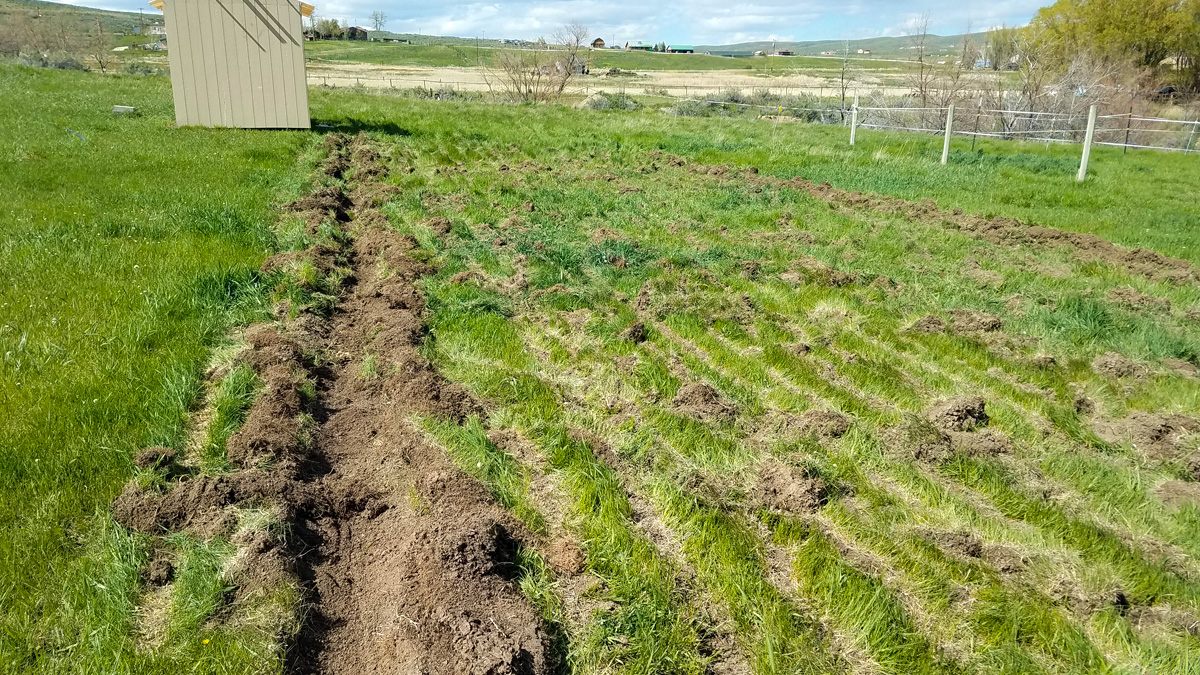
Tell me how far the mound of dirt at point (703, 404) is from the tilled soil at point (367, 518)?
151 cm

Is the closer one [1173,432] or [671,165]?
[1173,432]

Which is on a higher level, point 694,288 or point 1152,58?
point 1152,58

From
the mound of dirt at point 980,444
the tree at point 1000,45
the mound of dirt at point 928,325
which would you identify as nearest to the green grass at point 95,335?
the mound of dirt at point 980,444

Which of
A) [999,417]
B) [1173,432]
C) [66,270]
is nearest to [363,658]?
[999,417]

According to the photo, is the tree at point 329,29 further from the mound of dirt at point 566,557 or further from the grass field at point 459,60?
the mound of dirt at point 566,557

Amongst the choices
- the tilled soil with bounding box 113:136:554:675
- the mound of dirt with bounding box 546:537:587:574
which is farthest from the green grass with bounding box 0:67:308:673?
the mound of dirt with bounding box 546:537:587:574

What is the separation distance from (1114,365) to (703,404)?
3.71 metres

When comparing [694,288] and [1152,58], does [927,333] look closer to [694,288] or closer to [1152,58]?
[694,288]

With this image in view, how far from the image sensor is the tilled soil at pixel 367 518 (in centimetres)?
284

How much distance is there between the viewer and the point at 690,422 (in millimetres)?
4781

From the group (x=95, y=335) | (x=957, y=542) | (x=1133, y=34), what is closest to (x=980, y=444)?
(x=957, y=542)

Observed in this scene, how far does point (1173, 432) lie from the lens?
482 cm

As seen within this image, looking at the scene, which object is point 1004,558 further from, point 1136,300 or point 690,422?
point 1136,300

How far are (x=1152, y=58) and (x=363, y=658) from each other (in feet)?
188
